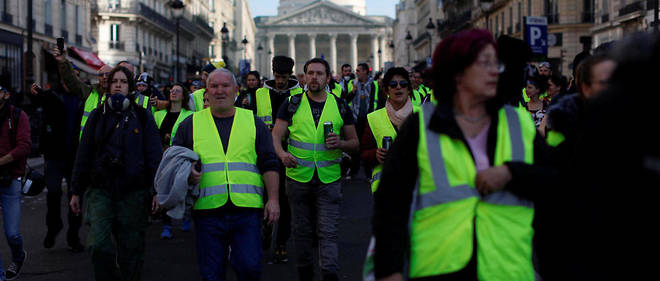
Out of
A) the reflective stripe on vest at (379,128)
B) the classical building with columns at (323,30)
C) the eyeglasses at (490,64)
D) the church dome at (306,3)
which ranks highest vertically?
the church dome at (306,3)

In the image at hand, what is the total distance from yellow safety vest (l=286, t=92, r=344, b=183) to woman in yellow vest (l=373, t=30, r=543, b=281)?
3.13m

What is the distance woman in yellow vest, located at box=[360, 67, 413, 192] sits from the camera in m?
5.29

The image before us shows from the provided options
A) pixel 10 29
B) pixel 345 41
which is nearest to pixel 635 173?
pixel 10 29

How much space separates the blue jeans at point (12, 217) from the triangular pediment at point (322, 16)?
130300mm

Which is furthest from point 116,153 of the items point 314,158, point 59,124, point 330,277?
point 59,124

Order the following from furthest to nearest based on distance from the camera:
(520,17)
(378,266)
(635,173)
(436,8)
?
1. (436,8)
2. (520,17)
3. (378,266)
4. (635,173)

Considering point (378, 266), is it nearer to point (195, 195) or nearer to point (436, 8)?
point (195, 195)

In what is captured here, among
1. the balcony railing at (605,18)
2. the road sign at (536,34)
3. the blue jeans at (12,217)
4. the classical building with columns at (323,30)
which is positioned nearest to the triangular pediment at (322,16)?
the classical building with columns at (323,30)

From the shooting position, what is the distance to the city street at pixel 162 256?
646 cm

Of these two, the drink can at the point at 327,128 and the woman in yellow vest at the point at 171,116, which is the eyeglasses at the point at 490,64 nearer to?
the drink can at the point at 327,128

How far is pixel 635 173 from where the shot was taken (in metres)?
1.92

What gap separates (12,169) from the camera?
6445 mm

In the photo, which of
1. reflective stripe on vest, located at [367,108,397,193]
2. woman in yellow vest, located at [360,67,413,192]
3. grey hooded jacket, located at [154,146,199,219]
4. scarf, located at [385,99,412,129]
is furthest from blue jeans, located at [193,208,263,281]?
scarf, located at [385,99,412,129]

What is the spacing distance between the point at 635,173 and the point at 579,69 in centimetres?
152
